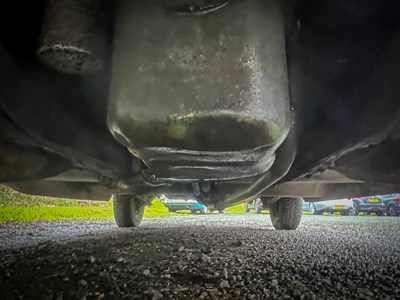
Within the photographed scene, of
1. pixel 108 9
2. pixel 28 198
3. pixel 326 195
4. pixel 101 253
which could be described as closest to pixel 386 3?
pixel 108 9

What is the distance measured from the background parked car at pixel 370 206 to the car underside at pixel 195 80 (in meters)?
8.69

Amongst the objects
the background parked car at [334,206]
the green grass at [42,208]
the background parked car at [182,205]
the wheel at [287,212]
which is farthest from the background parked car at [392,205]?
the green grass at [42,208]

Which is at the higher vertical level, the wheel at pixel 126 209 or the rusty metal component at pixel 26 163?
the rusty metal component at pixel 26 163

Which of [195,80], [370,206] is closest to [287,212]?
[195,80]

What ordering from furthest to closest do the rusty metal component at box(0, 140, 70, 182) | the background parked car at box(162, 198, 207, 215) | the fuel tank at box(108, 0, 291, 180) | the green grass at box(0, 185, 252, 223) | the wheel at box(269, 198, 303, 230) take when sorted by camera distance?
1. the background parked car at box(162, 198, 207, 215)
2. the green grass at box(0, 185, 252, 223)
3. the wheel at box(269, 198, 303, 230)
4. the rusty metal component at box(0, 140, 70, 182)
5. the fuel tank at box(108, 0, 291, 180)

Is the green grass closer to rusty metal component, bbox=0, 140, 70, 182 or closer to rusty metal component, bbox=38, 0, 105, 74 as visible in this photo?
rusty metal component, bbox=0, 140, 70, 182

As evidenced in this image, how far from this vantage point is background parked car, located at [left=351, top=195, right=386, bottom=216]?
28.0 feet

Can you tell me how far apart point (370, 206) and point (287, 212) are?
22.9 feet

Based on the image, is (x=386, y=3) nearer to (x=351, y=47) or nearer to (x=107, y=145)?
(x=351, y=47)

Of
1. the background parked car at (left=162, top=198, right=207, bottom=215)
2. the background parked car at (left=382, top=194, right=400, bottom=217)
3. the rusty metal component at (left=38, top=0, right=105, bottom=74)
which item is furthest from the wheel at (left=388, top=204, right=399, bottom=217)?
the rusty metal component at (left=38, top=0, right=105, bottom=74)

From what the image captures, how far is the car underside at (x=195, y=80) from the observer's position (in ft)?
1.96

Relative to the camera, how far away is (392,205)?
8.17 metres

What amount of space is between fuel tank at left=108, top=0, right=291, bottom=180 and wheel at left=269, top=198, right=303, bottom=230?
240cm

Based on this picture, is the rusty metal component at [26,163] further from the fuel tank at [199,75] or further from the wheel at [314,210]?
the wheel at [314,210]
